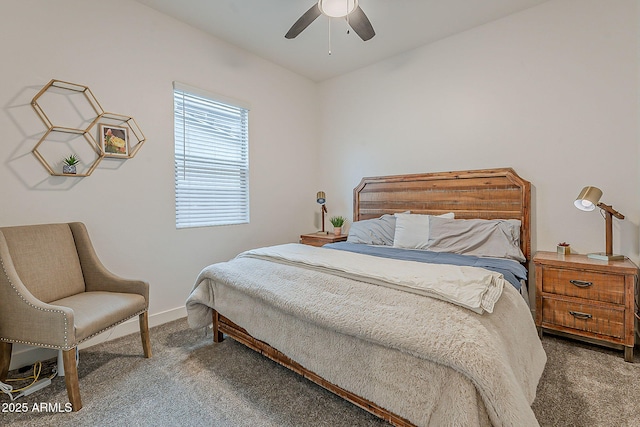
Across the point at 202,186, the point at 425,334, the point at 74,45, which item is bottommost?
the point at 425,334

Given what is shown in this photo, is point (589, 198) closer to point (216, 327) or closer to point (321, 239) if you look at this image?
point (321, 239)

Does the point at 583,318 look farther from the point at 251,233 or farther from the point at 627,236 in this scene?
the point at 251,233

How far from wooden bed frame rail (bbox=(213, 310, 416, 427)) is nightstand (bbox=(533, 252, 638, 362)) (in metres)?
1.82

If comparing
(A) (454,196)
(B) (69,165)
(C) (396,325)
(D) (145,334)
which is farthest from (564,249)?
(B) (69,165)

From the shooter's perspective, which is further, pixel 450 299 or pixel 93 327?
pixel 93 327

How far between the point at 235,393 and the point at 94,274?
143 cm

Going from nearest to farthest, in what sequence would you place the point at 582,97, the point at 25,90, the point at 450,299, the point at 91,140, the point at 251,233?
1. the point at 450,299
2. the point at 25,90
3. the point at 91,140
4. the point at 582,97
5. the point at 251,233

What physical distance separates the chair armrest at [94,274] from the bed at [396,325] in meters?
0.43

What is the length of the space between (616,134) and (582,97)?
412 millimetres

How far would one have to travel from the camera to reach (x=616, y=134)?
2428 millimetres

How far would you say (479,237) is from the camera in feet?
8.89

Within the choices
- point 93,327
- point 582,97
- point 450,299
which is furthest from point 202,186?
point 582,97

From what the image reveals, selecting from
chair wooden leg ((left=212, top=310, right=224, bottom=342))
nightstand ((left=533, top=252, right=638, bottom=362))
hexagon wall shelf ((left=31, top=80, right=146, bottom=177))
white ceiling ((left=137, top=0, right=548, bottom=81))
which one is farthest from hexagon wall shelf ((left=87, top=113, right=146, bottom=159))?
nightstand ((left=533, top=252, right=638, bottom=362))

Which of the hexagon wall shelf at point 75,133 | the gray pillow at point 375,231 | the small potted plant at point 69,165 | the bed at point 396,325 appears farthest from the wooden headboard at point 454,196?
the small potted plant at point 69,165
